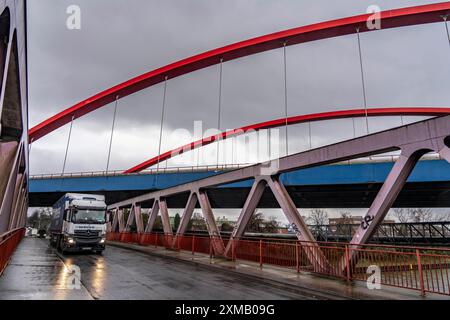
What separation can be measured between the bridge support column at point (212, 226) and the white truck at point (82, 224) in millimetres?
7269

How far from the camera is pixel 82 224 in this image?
19188mm

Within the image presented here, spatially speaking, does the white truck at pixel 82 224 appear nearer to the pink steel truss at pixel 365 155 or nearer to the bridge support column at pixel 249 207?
the pink steel truss at pixel 365 155

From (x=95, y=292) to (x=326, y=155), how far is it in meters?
9.10

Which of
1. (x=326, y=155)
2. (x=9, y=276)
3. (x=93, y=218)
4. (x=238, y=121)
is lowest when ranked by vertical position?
(x=9, y=276)

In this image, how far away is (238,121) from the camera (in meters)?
85.6

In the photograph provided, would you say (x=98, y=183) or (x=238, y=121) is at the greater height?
(x=238, y=121)

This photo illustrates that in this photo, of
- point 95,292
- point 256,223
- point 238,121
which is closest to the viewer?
point 95,292

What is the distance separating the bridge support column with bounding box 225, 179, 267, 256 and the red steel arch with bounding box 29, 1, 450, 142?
14457 mm

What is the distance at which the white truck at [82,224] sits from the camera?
61.7 ft

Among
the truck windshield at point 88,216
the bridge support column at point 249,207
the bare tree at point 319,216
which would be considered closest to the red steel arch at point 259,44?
the bridge support column at point 249,207

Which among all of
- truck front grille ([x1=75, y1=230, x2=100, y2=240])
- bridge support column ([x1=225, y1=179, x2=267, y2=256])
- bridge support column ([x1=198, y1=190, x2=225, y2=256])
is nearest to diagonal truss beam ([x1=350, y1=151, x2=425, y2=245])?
bridge support column ([x1=225, y1=179, x2=267, y2=256])

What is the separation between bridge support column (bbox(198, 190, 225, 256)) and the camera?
1692cm
